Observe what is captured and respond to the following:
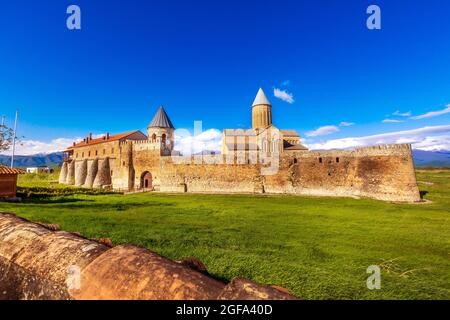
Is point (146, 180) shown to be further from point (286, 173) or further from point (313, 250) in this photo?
point (313, 250)

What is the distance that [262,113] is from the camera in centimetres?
4406

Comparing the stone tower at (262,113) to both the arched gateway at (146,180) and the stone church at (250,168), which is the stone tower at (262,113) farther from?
the arched gateway at (146,180)

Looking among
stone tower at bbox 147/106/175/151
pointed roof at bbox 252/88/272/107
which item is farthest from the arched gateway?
pointed roof at bbox 252/88/272/107

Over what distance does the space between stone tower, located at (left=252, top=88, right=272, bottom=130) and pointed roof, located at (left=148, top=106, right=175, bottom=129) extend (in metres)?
15.5

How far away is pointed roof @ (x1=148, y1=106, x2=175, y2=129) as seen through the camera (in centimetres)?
3944

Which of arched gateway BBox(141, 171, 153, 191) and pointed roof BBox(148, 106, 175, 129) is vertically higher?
pointed roof BBox(148, 106, 175, 129)

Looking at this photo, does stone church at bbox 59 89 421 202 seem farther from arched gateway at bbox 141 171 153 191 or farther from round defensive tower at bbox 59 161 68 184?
round defensive tower at bbox 59 161 68 184

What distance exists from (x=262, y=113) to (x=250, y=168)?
53.8 ft

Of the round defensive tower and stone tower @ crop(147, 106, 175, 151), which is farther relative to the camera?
the round defensive tower

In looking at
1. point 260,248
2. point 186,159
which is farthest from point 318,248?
point 186,159

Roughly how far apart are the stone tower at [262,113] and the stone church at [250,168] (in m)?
0.26

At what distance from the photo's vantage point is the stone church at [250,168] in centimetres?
2480

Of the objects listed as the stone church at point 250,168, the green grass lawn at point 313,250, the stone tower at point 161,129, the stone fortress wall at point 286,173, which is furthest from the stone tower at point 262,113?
the green grass lawn at point 313,250
